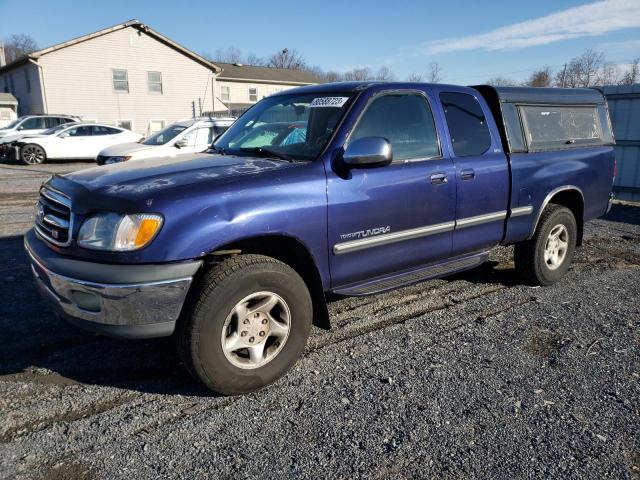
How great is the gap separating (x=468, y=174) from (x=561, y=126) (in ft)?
5.80

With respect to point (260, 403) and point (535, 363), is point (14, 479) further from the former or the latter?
point (535, 363)

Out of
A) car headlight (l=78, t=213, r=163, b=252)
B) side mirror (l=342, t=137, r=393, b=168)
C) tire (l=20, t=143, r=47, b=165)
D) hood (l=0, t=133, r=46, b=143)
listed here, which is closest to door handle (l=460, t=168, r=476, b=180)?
side mirror (l=342, t=137, r=393, b=168)

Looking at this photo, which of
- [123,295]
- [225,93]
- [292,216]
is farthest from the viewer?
[225,93]

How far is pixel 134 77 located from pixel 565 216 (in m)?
27.6

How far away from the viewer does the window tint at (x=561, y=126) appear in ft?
16.0

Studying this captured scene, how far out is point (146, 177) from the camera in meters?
3.16

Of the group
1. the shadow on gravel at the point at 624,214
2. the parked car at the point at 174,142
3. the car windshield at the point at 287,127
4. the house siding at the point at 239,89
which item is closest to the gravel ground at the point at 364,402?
the car windshield at the point at 287,127

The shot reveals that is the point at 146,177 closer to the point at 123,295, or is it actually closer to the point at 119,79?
the point at 123,295

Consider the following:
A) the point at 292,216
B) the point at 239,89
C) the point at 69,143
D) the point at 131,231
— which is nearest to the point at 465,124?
the point at 292,216

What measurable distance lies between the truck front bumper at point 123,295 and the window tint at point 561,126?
3627 millimetres

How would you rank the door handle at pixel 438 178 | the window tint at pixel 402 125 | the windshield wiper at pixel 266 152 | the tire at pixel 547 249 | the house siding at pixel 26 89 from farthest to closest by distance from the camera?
the house siding at pixel 26 89 → the tire at pixel 547 249 → the door handle at pixel 438 178 → the window tint at pixel 402 125 → the windshield wiper at pixel 266 152

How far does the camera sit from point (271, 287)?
3.11m

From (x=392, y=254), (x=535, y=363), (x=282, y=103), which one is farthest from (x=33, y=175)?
(x=535, y=363)

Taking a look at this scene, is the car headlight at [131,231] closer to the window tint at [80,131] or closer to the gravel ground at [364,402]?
the gravel ground at [364,402]
